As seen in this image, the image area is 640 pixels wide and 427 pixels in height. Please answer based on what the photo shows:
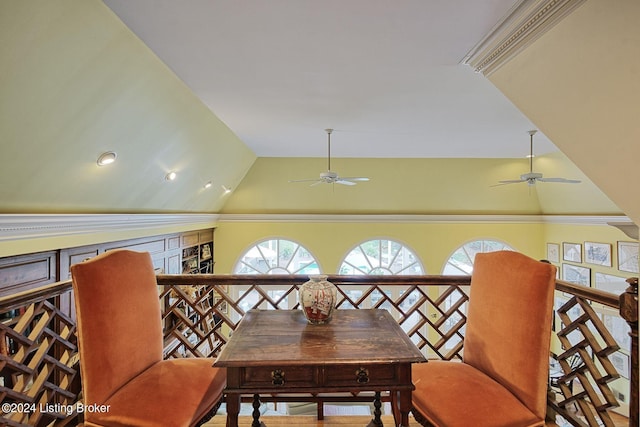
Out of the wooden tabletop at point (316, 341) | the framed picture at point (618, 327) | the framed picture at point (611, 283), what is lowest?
the framed picture at point (618, 327)

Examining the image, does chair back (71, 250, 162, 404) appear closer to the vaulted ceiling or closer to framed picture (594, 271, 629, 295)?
the vaulted ceiling

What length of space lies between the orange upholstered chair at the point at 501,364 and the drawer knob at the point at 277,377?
25.2 inches

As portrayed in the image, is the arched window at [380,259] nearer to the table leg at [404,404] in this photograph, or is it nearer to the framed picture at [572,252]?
the framed picture at [572,252]

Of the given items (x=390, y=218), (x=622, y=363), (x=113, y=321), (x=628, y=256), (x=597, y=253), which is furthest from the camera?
(x=390, y=218)

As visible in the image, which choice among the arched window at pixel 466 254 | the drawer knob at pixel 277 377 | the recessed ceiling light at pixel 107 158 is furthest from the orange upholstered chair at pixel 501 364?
the arched window at pixel 466 254

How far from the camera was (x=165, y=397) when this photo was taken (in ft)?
4.42

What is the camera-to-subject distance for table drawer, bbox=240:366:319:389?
1.28m

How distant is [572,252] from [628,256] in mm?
1135

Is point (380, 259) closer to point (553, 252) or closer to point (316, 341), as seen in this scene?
point (553, 252)

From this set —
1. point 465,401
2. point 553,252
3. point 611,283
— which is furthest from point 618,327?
point 465,401

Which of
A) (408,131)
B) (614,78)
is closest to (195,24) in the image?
(614,78)

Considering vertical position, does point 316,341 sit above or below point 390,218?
below

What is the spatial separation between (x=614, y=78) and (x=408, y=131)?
2.82 m

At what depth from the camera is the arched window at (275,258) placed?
21.9 ft
